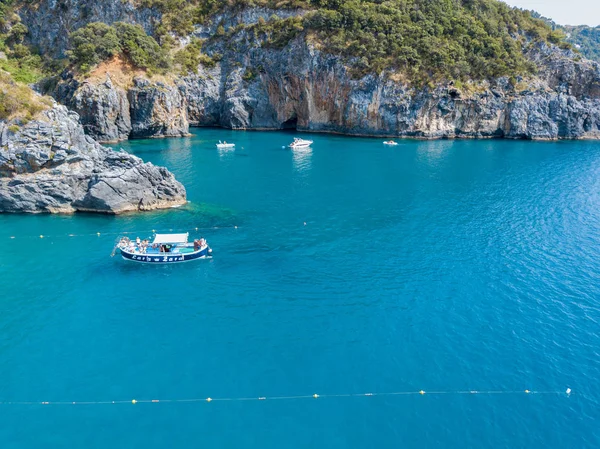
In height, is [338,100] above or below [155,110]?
above

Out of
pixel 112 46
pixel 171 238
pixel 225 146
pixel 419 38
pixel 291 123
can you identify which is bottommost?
pixel 171 238

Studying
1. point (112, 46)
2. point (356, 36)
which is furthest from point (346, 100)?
point (112, 46)

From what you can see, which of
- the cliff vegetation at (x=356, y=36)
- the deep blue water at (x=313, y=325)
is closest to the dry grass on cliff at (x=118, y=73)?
A: the cliff vegetation at (x=356, y=36)

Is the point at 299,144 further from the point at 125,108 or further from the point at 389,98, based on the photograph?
the point at 125,108

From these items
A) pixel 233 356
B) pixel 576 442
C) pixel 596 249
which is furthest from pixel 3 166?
pixel 596 249

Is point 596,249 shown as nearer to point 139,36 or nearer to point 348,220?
point 348,220

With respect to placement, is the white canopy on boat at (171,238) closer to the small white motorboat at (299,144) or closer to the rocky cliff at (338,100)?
the small white motorboat at (299,144)

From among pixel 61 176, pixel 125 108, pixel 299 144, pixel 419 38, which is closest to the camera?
pixel 61 176
